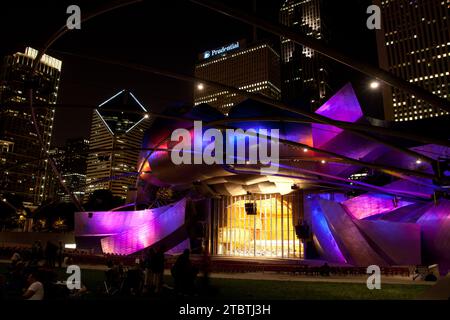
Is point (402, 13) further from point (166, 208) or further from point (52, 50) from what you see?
point (52, 50)

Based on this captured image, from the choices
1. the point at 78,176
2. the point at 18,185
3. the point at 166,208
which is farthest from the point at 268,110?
the point at 78,176

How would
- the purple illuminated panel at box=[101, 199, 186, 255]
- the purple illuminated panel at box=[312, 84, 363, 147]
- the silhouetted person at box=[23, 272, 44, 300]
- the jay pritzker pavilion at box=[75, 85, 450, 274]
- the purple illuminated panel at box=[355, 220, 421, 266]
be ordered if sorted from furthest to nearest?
1. the purple illuminated panel at box=[101, 199, 186, 255]
2. the purple illuminated panel at box=[312, 84, 363, 147]
3. the jay pritzker pavilion at box=[75, 85, 450, 274]
4. the purple illuminated panel at box=[355, 220, 421, 266]
5. the silhouetted person at box=[23, 272, 44, 300]

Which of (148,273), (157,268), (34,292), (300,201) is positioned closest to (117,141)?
(300,201)

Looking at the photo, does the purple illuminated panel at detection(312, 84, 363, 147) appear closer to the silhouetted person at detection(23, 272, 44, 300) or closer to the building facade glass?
the building facade glass

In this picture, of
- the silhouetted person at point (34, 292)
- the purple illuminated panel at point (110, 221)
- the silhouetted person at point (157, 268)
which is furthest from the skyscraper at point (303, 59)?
the silhouetted person at point (34, 292)

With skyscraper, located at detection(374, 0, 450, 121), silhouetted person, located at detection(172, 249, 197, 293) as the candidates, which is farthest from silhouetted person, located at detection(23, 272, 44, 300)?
skyscraper, located at detection(374, 0, 450, 121)

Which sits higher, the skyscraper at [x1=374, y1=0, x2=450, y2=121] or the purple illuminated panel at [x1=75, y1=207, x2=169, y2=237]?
the skyscraper at [x1=374, y1=0, x2=450, y2=121]

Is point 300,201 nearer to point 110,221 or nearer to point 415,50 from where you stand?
point 110,221

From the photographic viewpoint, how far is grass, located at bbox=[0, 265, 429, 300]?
453 inches

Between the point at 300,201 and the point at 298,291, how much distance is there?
795 inches

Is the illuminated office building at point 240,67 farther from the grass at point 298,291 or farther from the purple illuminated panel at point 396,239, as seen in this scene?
the grass at point 298,291

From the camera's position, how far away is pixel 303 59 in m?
145

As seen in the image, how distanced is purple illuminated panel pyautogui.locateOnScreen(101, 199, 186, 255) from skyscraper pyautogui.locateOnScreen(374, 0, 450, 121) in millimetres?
83740
